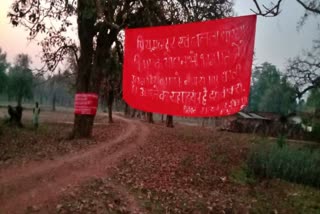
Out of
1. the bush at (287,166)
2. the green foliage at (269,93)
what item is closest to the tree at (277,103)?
the green foliage at (269,93)

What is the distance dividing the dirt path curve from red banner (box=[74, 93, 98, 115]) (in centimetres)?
248

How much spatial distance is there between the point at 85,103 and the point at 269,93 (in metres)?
70.6

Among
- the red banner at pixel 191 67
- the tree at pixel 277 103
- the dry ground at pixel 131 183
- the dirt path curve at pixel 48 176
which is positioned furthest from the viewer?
the tree at pixel 277 103

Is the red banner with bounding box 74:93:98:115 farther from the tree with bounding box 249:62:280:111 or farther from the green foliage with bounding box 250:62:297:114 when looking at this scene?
the tree with bounding box 249:62:280:111

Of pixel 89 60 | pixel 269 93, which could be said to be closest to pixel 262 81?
pixel 269 93

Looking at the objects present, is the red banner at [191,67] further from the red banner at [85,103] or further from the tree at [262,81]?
the tree at [262,81]

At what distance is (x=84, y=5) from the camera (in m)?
15.2

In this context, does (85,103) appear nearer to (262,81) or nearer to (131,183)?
(131,183)

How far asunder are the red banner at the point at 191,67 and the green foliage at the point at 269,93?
65.5 metres

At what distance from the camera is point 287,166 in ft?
45.8

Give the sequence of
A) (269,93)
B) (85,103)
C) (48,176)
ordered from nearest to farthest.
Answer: (48,176), (85,103), (269,93)

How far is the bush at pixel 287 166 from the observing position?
13.9 meters

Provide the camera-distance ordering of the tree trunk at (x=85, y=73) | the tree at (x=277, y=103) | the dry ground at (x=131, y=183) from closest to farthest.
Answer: the dry ground at (x=131, y=183), the tree trunk at (x=85, y=73), the tree at (x=277, y=103)

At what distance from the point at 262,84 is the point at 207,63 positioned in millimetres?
94892
